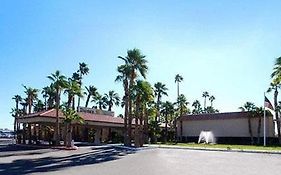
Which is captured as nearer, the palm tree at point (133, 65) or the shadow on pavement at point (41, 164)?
Result: the shadow on pavement at point (41, 164)

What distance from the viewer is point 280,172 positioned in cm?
1855

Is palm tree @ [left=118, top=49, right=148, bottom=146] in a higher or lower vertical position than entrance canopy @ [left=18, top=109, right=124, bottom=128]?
higher

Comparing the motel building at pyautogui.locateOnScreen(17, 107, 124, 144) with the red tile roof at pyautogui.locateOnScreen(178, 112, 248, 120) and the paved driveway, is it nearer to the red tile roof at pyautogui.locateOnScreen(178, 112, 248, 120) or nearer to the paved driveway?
the red tile roof at pyautogui.locateOnScreen(178, 112, 248, 120)

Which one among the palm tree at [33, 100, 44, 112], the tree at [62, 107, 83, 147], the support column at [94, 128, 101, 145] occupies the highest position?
the palm tree at [33, 100, 44, 112]

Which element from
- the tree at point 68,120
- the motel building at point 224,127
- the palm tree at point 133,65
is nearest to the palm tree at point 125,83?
the palm tree at point 133,65

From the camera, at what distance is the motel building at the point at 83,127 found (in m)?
48.7

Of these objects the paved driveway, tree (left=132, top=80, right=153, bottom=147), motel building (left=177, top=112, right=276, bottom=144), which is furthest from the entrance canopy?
the paved driveway

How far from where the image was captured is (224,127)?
207 ft

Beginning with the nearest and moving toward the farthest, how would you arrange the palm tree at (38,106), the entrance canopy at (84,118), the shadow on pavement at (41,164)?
1. the shadow on pavement at (41,164)
2. the entrance canopy at (84,118)
3. the palm tree at (38,106)

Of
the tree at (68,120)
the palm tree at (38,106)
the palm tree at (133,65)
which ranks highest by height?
the palm tree at (133,65)

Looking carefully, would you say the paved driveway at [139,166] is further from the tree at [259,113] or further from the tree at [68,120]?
the tree at [259,113]

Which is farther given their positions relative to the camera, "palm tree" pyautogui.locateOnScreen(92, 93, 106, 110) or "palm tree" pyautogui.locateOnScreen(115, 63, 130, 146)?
"palm tree" pyautogui.locateOnScreen(92, 93, 106, 110)

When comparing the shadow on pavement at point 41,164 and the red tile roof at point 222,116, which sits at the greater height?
the red tile roof at point 222,116

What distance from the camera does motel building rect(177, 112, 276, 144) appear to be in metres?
59.0
